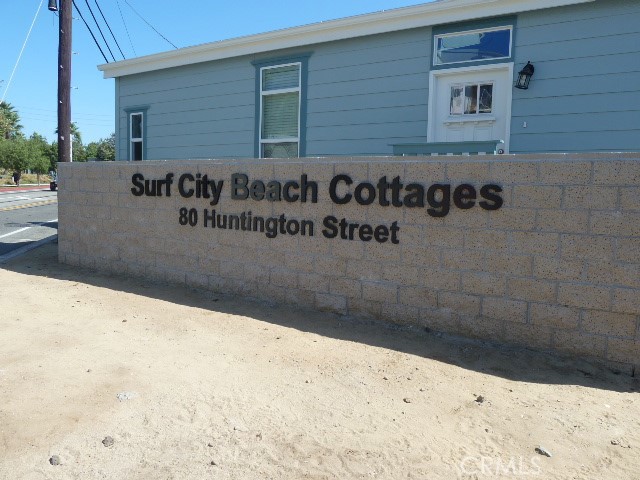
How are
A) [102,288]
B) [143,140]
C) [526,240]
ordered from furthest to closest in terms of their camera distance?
[143,140], [102,288], [526,240]

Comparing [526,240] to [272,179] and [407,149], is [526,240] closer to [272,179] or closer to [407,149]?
[272,179]

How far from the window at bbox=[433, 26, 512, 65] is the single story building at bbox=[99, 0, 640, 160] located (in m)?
0.01

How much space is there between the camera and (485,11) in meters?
6.93

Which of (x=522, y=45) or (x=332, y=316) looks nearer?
(x=332, y=316)

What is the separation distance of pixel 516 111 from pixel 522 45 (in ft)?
2.69

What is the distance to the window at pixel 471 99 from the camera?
23.9 feet

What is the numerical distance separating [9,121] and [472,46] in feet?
256

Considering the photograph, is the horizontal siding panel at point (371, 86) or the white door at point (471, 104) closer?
the white door at point (471, 104)

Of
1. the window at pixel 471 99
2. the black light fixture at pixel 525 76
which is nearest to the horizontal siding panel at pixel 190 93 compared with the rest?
the window at pixel 471 99

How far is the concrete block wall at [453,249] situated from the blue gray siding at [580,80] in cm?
272

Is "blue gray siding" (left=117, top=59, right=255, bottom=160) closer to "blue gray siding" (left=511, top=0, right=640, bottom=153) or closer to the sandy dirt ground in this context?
"blue gray siding" (left=511, top=0, right=640, bottom=153)

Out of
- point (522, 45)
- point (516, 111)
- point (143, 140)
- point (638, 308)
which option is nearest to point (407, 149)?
point (516, 111)

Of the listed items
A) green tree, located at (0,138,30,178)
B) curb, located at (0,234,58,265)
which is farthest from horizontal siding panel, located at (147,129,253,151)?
green tree, located at (0,138,30,178)

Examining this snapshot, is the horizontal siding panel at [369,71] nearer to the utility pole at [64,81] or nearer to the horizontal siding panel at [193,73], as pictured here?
the horizontal siding panel at [193,73]
